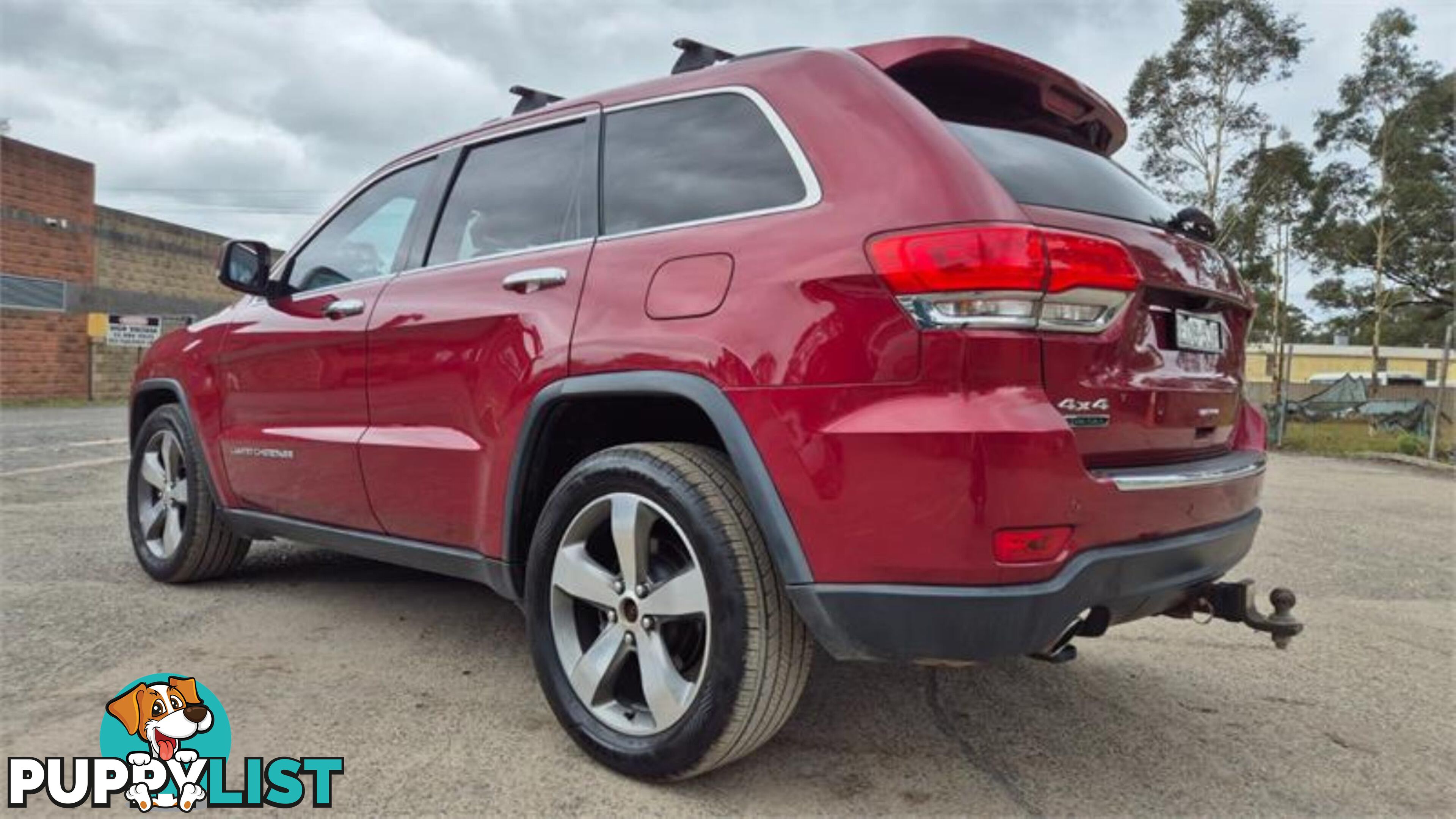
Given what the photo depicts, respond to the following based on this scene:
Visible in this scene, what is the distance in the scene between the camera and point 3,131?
70.3 feet

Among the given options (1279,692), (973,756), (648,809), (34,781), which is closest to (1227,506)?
(973,756)

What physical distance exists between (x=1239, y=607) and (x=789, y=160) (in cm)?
156

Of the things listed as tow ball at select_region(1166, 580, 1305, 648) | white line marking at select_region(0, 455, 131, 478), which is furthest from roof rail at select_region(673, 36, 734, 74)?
white line marking at select_region(0, 455, 131, 478)

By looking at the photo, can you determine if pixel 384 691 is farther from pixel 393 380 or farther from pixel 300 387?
pixel 300 387

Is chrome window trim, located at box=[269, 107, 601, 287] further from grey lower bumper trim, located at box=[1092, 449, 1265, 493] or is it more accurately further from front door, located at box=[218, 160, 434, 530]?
grey lower bumper trim, located at box=[1092, 449, 1265, 493]

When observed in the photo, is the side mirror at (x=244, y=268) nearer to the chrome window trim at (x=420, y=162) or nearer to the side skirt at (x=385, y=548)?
the chrome window trim at (x=420, y=162)

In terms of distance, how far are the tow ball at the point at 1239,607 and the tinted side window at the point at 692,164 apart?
1405 mm

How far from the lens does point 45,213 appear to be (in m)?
19.5

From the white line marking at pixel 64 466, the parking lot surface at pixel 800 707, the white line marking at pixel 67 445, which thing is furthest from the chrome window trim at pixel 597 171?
the white line marking at pixel 67 445

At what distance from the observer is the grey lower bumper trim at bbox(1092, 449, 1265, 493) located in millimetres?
2053

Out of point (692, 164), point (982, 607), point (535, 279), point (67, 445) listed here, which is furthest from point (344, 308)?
point (67, 445)

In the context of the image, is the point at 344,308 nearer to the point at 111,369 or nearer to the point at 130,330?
the point at 130,330

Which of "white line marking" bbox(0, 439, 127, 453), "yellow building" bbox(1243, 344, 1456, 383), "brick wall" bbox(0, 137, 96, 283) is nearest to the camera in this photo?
"white line marking" bbox(0, 439, 127, 453)

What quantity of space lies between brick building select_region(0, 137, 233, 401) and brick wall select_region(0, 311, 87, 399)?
0.02m
